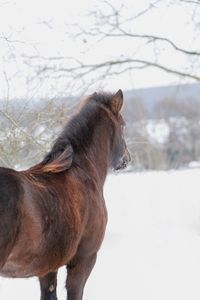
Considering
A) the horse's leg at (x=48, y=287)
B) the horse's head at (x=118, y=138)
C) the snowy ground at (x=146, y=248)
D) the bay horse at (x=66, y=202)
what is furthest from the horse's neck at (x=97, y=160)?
the snowy ground at (x=146, y=248)

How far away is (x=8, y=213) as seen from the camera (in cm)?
350

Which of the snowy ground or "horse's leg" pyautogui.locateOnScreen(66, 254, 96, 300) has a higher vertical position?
"horse's leg" pyautogui.locateOnScreen(66, 254, 96, 300)

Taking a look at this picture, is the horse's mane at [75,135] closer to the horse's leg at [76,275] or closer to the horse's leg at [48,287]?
the horse's leg at [76,275]

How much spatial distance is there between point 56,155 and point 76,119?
0.54 m

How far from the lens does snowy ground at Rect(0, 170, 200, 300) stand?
6.48 meters

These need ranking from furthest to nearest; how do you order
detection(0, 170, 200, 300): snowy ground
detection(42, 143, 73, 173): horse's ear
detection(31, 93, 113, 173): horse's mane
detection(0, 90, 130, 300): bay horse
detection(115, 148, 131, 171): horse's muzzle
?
detection(0, 170, 200, 300): snowy ground
detection(115, 148, 131, 171): horse's muzzle
detection(31, 93, 113, 173): horse's mane
detection(42, 143, 73, 173): horse's ear
detection(0, 90, 130, 300): bay horse

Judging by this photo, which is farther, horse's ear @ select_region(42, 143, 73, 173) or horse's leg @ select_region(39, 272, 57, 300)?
horse's leg @ select_region(39, 272, 57, 300)

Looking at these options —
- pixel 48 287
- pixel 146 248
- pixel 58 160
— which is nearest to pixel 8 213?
pixel 58 160

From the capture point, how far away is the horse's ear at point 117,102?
213 inches

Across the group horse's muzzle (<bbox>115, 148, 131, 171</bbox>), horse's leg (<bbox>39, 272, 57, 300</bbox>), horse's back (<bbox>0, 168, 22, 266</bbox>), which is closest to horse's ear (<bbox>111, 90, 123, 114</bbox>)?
horse's muzzle (<bbox>115, 148, 131, 171</bbox>)

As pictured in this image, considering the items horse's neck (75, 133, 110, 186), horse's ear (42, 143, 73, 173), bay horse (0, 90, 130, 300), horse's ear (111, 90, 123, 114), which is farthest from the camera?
horse's ear (111, 90, 123, 114)

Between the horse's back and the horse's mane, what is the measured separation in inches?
31.0

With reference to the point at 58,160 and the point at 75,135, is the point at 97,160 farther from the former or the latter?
the point at 58,160

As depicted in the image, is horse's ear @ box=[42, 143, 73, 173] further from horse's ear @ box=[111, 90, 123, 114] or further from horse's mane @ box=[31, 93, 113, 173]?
horse's ear @ box=[111, 90, 123, 114]
